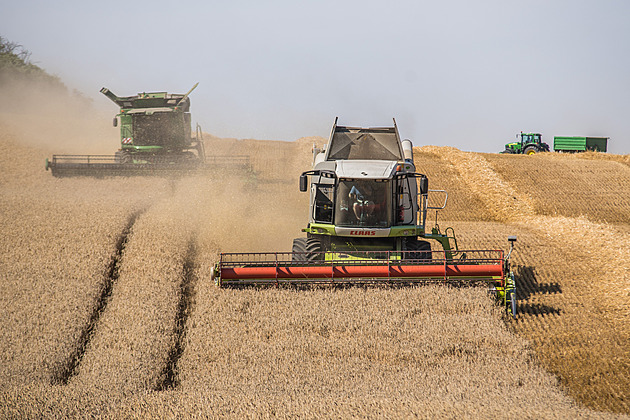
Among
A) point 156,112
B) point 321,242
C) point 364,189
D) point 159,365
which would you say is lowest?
point 159,365

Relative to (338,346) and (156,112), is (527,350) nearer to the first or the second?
(338,346)

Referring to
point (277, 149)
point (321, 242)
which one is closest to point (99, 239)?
point (321, 242)

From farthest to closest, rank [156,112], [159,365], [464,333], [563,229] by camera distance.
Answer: [156,112], [563,229], [464,333], [159,365]

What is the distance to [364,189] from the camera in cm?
995

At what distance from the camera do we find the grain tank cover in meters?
10.8

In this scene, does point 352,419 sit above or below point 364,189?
below

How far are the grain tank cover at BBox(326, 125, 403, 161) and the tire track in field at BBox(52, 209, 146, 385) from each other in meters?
4.58

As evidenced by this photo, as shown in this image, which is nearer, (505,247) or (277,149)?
(505,247)

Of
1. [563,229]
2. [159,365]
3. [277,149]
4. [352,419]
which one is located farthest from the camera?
[277,149]

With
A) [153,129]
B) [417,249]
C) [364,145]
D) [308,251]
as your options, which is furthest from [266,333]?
[153,129]

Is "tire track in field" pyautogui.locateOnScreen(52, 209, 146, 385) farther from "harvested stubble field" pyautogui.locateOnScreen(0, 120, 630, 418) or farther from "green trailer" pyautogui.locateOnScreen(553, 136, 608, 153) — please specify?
"green trailer" pyautogui.locateOnScreen(553, 136, 608, 153)

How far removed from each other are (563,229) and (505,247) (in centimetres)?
290

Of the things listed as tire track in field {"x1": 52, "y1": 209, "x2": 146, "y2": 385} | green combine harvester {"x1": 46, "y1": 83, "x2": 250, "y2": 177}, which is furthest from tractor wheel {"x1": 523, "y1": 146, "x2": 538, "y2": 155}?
tire track in field {"x1": 52, "y1": 209, "x2": 146, "y2": 385}

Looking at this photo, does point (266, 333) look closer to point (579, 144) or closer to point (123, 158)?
point (123, 158)
